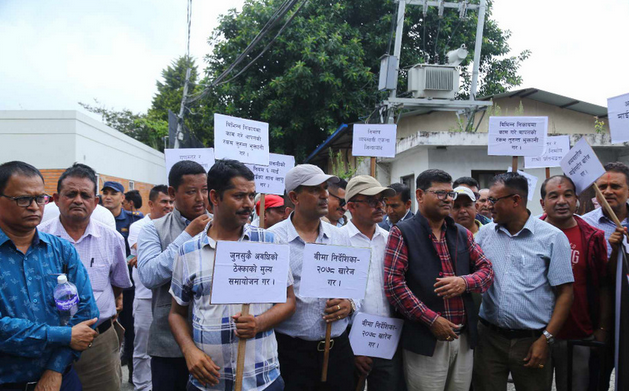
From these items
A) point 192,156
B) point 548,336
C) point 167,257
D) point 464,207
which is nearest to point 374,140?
point 464,207

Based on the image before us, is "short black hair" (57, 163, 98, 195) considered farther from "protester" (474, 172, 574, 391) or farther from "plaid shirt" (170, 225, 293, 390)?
"protester" (474, 172, 574, 391)

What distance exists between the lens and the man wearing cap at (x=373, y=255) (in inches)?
132

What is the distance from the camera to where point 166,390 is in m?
2.84

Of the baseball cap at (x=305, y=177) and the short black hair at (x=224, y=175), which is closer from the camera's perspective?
the short black hair at (x=224, y=175)

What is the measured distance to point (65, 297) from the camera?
8.15 ft

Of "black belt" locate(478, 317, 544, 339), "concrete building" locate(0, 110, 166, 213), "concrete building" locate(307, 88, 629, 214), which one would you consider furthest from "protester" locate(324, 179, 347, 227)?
"concrete building" locate(0, 110, 166, 213)

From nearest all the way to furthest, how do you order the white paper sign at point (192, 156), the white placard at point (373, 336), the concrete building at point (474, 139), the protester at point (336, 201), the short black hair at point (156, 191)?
the white placard at point (373, 336), the white paper sign at point (192, 156), the protester at point (336, 201), the short black hair at point (156, 191), the concrete building at point (474, 139)

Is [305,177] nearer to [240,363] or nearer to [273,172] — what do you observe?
[240,363]

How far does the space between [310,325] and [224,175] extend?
3.43 ft

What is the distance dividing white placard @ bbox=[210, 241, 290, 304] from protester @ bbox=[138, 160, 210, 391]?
62 cm

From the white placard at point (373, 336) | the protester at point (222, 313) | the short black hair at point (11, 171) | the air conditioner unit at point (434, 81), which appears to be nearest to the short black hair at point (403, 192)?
the white placard at point (373, 336)

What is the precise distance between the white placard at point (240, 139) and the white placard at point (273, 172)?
17.1 inches

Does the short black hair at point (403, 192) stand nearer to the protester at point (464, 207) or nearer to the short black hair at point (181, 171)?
the protester at point (464, 207)

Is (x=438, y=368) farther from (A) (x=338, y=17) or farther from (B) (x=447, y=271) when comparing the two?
(A) (x=338, y=17)
